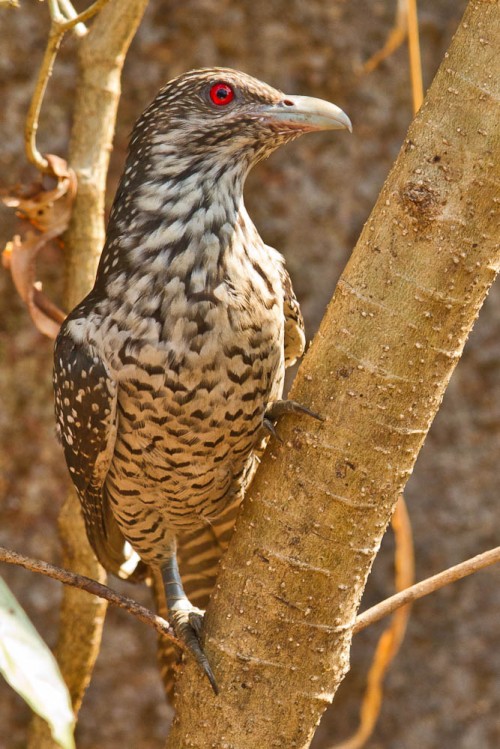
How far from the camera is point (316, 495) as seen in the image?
1.73 metres

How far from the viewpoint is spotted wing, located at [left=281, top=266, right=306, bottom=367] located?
7.90 feet

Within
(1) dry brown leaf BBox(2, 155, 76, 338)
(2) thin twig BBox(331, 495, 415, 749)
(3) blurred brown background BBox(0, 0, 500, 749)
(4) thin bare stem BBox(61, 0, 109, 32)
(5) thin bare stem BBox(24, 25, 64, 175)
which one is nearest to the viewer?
(4) thin bare stem BBox(61, 0, 109, 32)

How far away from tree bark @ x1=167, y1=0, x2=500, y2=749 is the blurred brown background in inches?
69.7

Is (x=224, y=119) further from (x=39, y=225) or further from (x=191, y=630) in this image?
(x=191, y=630)

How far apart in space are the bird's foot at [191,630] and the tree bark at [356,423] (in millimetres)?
22

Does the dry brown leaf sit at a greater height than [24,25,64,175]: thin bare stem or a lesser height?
lesser

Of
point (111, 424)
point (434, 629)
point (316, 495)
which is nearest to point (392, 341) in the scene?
point (316, 495)

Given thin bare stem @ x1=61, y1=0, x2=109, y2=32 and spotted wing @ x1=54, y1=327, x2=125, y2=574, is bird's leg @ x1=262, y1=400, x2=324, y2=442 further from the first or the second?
thin bare stem @ x1=61, y1=0, x2=109, y2=32

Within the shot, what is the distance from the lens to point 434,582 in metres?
1.87

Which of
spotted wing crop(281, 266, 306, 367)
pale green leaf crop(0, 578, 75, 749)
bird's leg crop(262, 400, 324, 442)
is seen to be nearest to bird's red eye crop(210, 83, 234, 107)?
spotted wing crop(281, 266, 306, 367)

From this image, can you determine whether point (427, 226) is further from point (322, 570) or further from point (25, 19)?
point (25, 19)

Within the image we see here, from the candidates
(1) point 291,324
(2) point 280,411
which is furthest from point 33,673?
(1) point 291,324

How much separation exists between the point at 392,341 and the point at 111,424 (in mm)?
797

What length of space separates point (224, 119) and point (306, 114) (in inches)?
7.8
